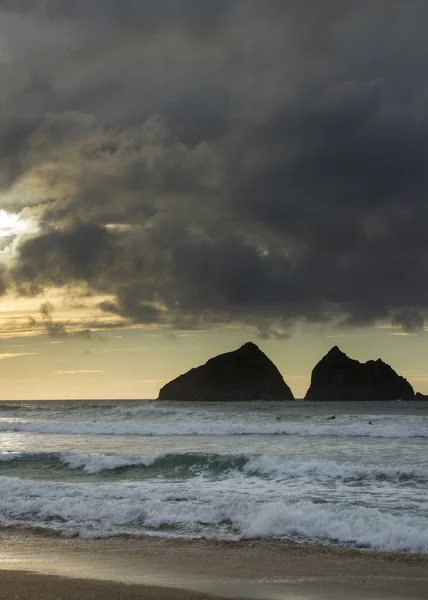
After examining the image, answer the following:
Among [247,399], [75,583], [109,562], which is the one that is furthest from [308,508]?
[247,399]

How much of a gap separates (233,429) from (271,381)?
129 meters


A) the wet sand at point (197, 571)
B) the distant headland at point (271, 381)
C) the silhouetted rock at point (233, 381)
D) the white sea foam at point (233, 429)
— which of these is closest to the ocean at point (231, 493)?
the wet sand at point (197, 571)

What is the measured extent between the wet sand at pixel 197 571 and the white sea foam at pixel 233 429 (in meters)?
23.6

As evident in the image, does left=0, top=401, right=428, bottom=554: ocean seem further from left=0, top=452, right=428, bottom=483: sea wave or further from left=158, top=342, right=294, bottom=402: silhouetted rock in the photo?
left=158, top=342, right=294, bottom=402: silhouetted rock

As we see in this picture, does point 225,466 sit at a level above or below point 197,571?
below

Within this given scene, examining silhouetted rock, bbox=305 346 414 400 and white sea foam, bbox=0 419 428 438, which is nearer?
white sea foam, bbox=0 419 428 438

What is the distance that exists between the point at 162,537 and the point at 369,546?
150 inches

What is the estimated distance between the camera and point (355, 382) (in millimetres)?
154500

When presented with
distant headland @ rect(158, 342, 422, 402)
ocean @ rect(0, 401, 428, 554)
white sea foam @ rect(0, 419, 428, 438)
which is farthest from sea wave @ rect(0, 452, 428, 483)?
distant headland @ rect(158, 342, 422, 402)

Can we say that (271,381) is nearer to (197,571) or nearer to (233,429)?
(233,429)

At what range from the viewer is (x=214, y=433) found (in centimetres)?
3659

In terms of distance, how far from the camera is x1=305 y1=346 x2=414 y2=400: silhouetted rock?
153 metres

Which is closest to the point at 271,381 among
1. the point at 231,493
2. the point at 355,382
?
the point at 355,382

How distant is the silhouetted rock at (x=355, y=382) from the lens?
6019 inches
